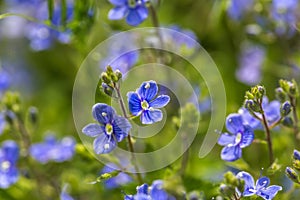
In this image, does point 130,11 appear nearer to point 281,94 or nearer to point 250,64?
point 281,94

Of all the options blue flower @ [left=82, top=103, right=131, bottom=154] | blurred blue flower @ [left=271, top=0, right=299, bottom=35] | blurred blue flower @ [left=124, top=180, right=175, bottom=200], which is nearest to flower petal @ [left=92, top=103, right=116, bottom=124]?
blue flower @ [left=82, top=103, right=131, bottom=154]

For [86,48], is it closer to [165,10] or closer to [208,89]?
[208,89]

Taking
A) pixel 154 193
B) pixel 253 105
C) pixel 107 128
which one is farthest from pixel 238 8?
pixel 154 193

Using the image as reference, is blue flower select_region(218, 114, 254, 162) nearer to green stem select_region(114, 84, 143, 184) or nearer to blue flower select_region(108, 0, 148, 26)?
green stem select_region(114, 84, 143, 184)

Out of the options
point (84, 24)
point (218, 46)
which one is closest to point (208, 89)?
point (84, 24)

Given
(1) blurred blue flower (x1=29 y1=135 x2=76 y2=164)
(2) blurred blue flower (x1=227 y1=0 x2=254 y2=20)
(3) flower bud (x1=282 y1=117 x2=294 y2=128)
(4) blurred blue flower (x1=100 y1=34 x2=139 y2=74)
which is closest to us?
(3) flower bud (x1=282 y1=117 x2=294 y2=128)

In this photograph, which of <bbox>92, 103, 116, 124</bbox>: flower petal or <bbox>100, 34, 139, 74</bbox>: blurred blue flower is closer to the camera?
<bbox>92, 103, 116, 124</bbox>: flower petal
